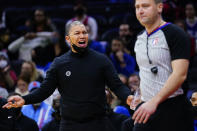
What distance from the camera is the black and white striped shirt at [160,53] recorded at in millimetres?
2998

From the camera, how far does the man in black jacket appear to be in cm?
399

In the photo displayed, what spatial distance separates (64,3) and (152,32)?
9.48 meters

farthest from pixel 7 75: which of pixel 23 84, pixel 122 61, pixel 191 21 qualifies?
pixel 191 21

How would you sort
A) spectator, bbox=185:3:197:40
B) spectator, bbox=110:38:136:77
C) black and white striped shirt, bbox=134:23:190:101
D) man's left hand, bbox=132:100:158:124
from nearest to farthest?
man's left hand, bbox=132:100:158:124, black and white striped shirt, bbox=134:23:190:101, spectator, bbox=110:38:136:77, spectator, bbox=185:3:197:40

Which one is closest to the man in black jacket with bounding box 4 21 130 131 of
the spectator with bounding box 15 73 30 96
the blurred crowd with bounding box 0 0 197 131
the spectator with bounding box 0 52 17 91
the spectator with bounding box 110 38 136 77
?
the blurred crowd with bounding box 0 0 197 131

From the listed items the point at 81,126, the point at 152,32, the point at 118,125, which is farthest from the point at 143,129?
the point at 118,125

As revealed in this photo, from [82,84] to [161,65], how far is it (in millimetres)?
1083

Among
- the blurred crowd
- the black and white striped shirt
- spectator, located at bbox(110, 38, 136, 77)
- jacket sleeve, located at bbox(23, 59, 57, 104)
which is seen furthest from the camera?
spectator, located at bbox(110, 38, 136, 77)

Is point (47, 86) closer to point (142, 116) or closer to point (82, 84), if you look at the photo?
point (82, 84)

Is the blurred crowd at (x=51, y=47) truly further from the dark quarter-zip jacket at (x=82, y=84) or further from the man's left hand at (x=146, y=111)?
the man's left hand at (x=146, y=111)

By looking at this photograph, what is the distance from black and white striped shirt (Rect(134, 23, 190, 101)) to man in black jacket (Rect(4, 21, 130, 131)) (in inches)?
29.0

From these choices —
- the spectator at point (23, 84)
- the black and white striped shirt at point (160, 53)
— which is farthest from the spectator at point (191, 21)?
the black and white striped shirt at point (160, 53)

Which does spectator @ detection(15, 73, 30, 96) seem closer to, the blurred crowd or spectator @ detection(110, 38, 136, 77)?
Result: the blurred crowd

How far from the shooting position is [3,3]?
487 inches
